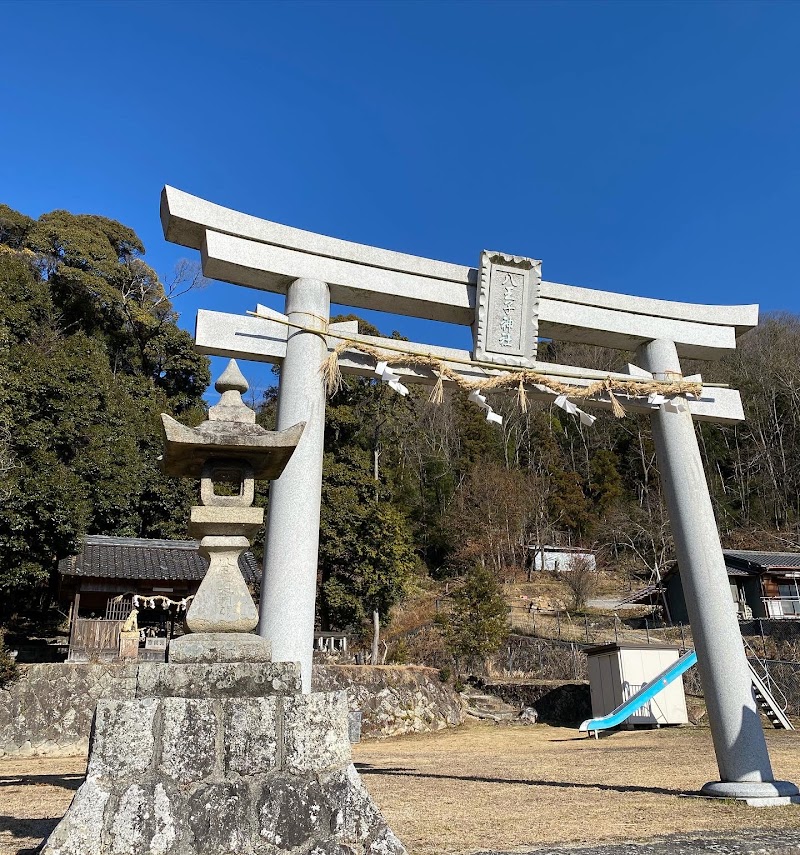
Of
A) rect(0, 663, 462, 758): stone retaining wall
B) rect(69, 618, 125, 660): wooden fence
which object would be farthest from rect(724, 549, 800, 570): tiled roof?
rect(69, 618, 125, 660): wooden fence

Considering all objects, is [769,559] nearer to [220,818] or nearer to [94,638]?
[94,638]

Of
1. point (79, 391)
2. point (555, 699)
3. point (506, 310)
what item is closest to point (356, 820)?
point (506, 310)

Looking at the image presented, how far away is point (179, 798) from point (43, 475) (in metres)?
14.6

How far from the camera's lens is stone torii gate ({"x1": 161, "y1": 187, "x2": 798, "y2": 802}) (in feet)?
16.8

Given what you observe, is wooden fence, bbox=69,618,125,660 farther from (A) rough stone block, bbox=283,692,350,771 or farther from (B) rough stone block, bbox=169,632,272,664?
(A) rough stone block, bbox=283,692,350,771

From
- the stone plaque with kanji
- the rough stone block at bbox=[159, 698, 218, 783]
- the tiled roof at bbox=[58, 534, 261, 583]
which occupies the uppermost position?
the stone plaque with kanji

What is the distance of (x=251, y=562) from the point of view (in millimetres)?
17875

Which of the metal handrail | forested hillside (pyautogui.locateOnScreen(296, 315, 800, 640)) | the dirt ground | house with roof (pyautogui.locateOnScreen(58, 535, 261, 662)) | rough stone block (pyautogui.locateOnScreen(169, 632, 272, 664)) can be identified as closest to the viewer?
rough stone block (pyautogui.locateOnScreen(169, 632, 272, 664))

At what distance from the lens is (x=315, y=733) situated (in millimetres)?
3033

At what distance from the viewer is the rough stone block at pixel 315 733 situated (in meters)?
2.98

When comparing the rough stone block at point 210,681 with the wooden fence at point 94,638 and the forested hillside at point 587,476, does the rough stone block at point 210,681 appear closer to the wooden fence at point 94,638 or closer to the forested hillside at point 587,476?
the wooden fence at point 94,638

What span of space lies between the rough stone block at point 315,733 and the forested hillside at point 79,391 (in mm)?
14221

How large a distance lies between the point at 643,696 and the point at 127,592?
40.1 ft

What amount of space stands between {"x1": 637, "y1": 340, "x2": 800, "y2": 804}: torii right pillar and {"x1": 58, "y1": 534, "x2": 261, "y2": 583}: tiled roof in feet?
37.8
